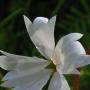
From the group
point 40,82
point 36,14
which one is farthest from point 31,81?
point 36,14

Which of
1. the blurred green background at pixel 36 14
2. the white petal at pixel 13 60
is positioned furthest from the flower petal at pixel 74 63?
the blurred green background at pixel 36 14

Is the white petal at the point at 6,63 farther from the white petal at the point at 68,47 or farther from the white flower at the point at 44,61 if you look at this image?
the white petal at the point at 68,47

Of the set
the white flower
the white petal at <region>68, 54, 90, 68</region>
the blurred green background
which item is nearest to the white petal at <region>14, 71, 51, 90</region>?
the white flower

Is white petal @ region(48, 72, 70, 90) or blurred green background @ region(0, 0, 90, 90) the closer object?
white petal @ region(48, 72, 70, 90)

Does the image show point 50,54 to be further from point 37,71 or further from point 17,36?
point 17,36

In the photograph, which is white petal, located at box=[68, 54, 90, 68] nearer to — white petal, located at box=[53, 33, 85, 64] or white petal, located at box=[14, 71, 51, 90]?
white petal, located at box=[53, 33, 85, 64]

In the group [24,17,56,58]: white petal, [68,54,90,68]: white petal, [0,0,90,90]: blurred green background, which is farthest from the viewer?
[0,0,90,90]: blurred green background

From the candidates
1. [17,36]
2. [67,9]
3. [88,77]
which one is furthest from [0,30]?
[88,77]
